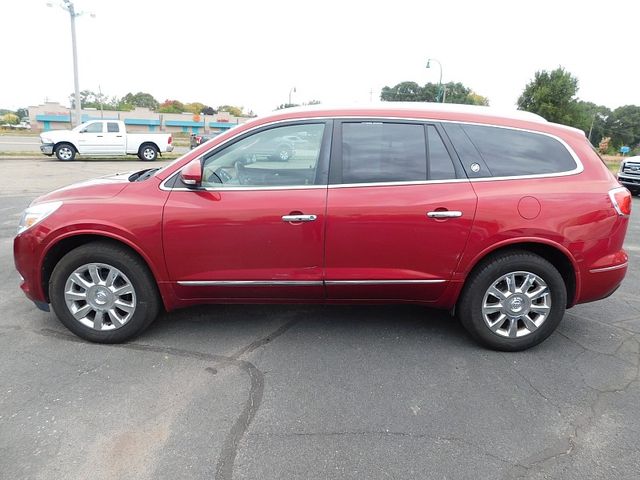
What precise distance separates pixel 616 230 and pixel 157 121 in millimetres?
70974

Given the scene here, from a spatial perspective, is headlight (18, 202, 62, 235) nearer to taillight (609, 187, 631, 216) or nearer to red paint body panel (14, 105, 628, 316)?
red paint body panel (14, 105, 628, 316)

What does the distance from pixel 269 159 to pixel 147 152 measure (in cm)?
1889

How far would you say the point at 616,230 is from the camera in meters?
3.24

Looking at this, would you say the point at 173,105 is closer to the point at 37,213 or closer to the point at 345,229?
the point at 37,213

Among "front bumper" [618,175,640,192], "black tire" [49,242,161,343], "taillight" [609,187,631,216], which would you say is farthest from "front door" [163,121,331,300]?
"front bumper" [618,175,640,192]

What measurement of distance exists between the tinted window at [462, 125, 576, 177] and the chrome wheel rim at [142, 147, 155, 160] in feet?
64.0

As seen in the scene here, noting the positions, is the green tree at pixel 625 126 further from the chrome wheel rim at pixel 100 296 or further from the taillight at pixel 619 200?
the chrome wheel rim at pixel 100 296

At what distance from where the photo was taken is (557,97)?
143 feet

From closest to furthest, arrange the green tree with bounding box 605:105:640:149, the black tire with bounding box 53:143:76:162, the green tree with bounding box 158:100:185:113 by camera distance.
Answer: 1. the black tire with bounding box 53:143:76:162
2. the green tree with bounding box 605:105:640:149
3. the green tree with bounding box 158:100:185:113

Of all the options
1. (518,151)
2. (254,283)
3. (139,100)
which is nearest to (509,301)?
(518,151)

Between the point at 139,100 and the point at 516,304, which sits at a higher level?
the point at 139,100

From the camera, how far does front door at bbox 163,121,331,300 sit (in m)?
3.15

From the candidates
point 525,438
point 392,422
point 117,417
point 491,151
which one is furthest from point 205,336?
point 491,151

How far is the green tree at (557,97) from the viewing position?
4316 centimetres
